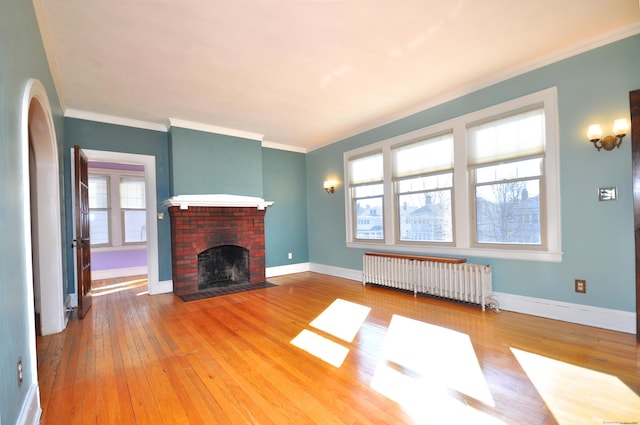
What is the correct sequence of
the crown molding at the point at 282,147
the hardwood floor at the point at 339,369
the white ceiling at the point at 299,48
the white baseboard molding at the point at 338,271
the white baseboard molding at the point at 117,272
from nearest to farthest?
the hardwood floor at the point at 339,369
the white ceiling at the point at 299,48
the white baseboard molding at the point at 338,271
the crown molding at the point at 282,147
the white baseboard molding at the point at 117,272

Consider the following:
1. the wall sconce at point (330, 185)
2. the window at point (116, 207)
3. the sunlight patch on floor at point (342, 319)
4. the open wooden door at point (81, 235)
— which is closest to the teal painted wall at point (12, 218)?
the open wooden door at point (81, 235)

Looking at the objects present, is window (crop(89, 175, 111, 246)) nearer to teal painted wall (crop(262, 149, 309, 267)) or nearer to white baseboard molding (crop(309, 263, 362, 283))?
teal painted wall (crop(262, 149, 309, 267))

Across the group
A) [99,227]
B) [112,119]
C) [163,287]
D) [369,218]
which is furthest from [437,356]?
[99,227]

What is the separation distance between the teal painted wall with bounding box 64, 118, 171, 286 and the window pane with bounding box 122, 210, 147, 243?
94.1 inches

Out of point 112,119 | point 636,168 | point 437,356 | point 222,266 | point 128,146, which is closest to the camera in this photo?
point 437,356

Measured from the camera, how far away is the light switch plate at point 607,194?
9.40 feet

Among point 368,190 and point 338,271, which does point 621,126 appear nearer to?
point 368,190

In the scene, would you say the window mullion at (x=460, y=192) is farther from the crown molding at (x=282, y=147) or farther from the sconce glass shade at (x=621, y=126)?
the crown molding at (x=282, y=147)

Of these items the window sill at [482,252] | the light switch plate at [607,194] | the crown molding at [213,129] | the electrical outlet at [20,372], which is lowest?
the electrical outlet at [20,372]

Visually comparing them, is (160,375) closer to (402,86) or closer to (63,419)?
(63,419)

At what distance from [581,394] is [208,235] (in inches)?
194

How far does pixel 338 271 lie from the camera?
19.9ft

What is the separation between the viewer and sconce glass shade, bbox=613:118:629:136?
2.74 meters

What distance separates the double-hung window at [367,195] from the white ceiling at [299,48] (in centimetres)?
125
